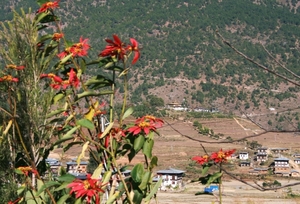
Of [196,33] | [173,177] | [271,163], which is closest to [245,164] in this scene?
[271,163]

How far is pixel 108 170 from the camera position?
6.68 ft

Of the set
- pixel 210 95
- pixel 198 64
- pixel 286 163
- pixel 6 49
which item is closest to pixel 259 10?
pixel 198 64

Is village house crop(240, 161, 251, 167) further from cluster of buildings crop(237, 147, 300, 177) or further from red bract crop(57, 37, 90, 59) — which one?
red bract crop(57, 37, 90, 59)

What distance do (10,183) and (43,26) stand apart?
770mm

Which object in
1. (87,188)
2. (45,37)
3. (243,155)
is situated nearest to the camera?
(87,188)

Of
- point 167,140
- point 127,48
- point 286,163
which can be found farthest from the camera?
point 167,140

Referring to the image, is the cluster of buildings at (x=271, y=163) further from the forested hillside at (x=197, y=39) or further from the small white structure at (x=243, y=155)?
the forested hillside at (x=197, y=39)

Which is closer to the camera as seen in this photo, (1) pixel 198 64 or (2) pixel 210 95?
(2) pixel 210 95

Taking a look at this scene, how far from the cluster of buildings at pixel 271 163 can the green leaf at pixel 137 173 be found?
3321 centimetres

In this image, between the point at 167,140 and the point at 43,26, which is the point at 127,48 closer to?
the point at 43,26

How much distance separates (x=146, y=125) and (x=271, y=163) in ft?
140

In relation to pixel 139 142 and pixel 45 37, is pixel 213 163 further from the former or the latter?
pixel 45 37

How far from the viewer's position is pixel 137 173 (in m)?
1.95

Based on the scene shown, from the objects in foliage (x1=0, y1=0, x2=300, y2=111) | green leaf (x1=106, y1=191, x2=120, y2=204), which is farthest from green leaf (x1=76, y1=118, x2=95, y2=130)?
foliage (x1=0, y1=0, x2=300, y2=111)
